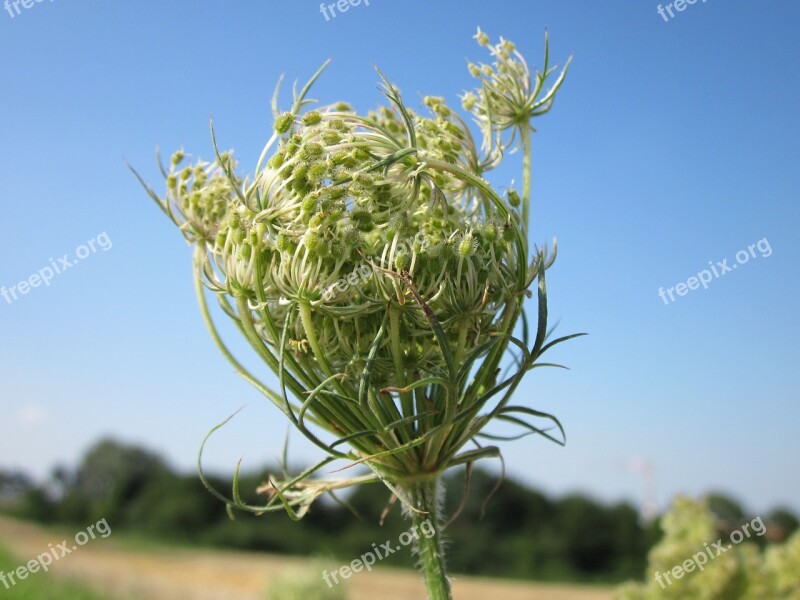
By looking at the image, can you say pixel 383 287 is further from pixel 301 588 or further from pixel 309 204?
pixel 301 588

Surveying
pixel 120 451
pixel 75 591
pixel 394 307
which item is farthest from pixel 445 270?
pixel 120 451

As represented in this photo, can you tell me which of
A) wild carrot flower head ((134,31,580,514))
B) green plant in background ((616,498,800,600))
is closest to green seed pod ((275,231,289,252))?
wild carrot flower head ((134,31,580,514))

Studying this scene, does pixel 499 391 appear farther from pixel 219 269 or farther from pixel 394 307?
pixel 219 269

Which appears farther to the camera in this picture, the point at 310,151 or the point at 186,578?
the point at 186,578

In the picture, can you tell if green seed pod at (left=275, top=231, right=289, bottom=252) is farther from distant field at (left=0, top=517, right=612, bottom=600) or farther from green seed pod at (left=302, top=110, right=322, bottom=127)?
distant field at (left=0, top=517, right=612, bottom=600)

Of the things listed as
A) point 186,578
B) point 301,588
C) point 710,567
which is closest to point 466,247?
point 710,567
